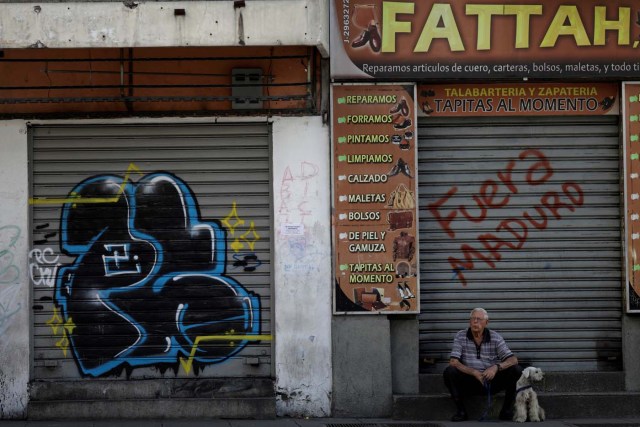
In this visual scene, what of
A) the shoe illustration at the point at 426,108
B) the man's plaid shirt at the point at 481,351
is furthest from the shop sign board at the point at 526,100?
the man's plaid shirt at the point at 481,351

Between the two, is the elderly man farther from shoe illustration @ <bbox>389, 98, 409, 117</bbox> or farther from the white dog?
shoe illustration @ <bbox>389, 98, 409, 117</bbox>

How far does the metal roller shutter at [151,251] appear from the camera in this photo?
1074 cm

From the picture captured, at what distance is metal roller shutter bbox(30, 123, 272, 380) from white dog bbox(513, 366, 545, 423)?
2615 millimetres

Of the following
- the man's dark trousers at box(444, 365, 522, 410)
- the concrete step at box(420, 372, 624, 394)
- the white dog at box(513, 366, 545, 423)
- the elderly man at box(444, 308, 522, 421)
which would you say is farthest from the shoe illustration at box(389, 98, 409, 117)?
the white dog at box(513, 366, 545, 423)

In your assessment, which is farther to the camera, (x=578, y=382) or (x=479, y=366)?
(x=578, y=382)

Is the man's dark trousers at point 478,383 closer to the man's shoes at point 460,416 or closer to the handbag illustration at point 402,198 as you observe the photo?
the man's shoes at point 460,416

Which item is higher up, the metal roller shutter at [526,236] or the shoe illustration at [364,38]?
the shoe illustration at [364,38]

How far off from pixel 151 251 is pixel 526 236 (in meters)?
4.05

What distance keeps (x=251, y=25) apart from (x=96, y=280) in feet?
10.3

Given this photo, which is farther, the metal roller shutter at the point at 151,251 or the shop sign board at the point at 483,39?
the metal roller shutter at the point at 151,251

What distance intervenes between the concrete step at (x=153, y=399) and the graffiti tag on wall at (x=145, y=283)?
0.23 m

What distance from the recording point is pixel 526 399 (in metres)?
10.3

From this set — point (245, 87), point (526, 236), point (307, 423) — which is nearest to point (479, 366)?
point (526, 236)

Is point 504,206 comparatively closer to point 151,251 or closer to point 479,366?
point 479,366
